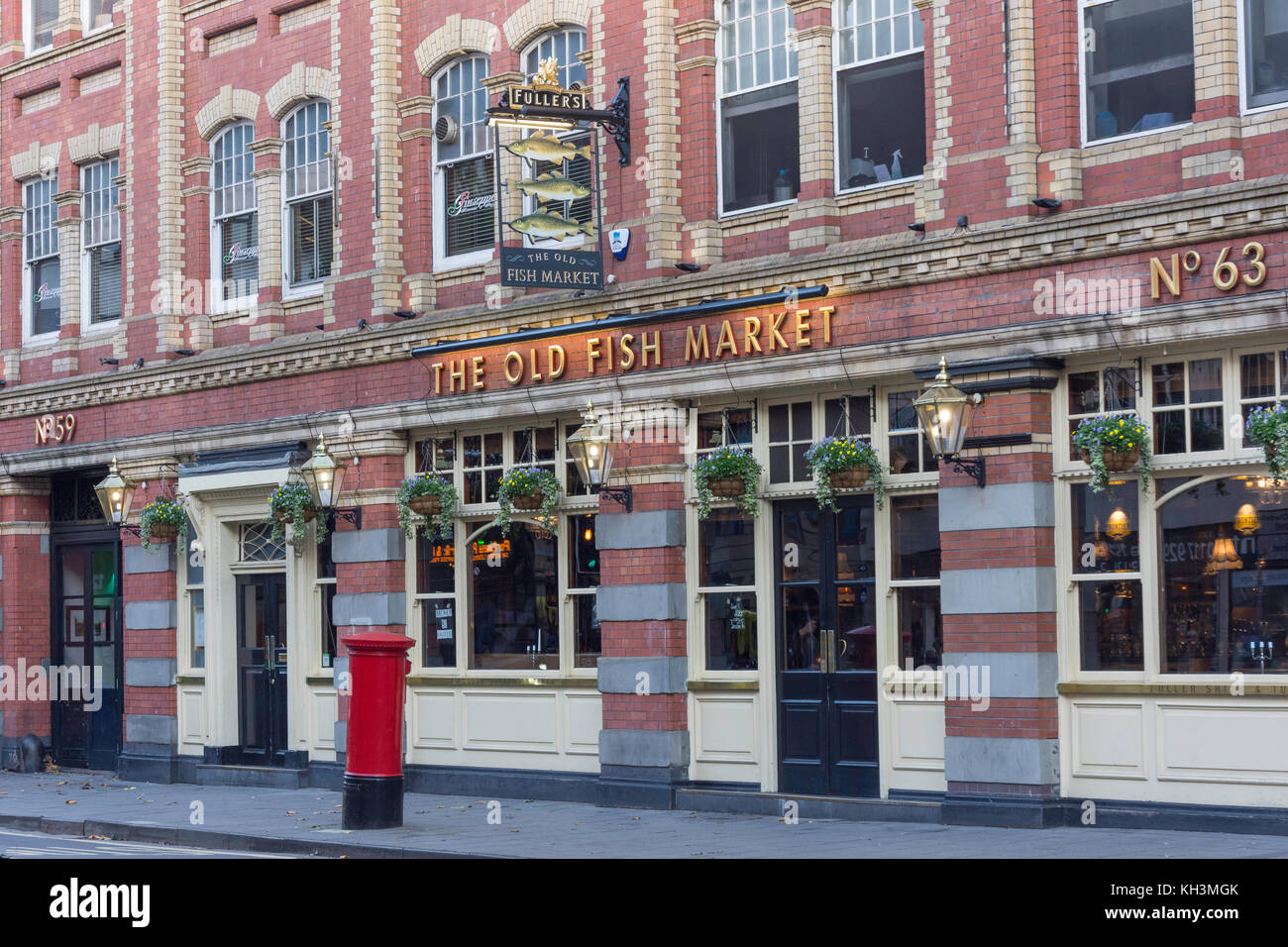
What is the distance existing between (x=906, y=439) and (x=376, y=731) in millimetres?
5048

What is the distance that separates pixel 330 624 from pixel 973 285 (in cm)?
922

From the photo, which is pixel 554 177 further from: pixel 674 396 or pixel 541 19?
pixel 674 396

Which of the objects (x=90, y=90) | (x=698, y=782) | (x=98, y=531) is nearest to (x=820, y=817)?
(x=698, y=782)

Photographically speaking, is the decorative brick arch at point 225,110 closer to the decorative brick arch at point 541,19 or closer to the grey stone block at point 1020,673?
the decorative brick arch at point 541,19

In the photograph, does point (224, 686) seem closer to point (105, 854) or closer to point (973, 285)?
point (105, 854)

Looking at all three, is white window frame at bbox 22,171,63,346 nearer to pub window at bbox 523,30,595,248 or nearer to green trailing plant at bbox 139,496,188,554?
green trailing plant at bbox 139,496,188,554

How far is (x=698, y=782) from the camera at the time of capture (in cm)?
1694

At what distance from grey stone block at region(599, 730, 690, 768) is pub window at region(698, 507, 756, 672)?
0.76m

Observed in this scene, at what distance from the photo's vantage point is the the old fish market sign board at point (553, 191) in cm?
1677

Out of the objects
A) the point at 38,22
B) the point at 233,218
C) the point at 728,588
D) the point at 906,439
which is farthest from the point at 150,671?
the point at 906,439

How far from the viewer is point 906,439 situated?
15.5 m

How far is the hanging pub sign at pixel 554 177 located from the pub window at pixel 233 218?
4919 millimetres

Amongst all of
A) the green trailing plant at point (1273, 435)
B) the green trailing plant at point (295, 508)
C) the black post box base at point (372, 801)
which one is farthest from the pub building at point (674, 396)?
the black post box base at point (372, 801)

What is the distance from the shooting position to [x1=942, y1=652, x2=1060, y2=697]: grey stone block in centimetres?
1419
